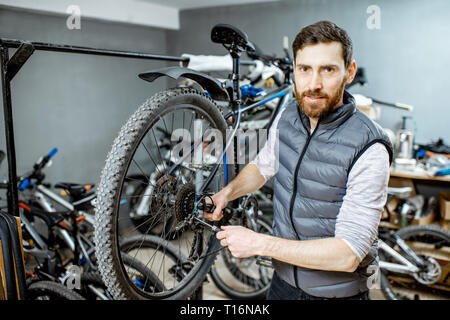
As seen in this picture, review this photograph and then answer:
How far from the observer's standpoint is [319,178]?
1.09 meters

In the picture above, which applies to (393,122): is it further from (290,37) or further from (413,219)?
(290,37)

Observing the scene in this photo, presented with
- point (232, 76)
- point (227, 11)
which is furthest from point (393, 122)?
point (232, 76)

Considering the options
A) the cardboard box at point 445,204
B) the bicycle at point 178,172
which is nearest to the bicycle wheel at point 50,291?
the bicycle at point 178,172

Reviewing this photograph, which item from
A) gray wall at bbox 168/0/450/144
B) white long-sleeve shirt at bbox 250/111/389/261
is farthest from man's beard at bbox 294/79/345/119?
gray wall at bbox 168/0/450/144

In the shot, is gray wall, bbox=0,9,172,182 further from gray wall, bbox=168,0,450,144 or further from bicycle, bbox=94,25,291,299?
bicycle, bbox=94,25,291,299

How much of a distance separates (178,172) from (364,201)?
0.57 m

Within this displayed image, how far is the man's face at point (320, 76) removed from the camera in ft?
3.28

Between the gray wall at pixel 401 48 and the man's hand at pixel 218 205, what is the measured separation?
204 centimetres

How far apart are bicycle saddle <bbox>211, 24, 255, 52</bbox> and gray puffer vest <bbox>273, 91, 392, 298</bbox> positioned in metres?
0.29

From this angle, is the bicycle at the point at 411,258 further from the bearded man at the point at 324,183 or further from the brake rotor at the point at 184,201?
the brake rotor at the point at 184,201

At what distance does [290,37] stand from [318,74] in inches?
86.0

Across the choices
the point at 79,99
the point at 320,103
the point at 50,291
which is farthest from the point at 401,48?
the point at 50,291

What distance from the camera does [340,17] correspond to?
271 centimetres
